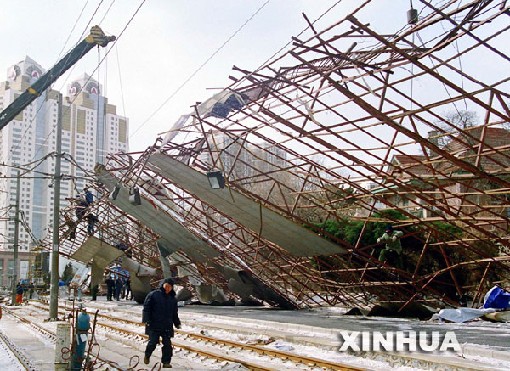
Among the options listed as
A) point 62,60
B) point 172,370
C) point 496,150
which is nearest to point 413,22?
point 496,150

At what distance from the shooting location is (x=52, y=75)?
20578 mm

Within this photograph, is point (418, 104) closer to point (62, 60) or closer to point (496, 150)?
point (496, 150)

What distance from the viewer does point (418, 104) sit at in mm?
12320

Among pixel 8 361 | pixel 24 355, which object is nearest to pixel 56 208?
pixel 24 355

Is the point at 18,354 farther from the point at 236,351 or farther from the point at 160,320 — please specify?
→ the point at 236,351

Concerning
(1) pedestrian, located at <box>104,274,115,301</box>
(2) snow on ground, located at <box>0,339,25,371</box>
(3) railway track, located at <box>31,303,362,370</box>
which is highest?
(1) pedestrian, located at <box>104,274,115,301</box>

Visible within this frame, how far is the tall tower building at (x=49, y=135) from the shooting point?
2278 cm

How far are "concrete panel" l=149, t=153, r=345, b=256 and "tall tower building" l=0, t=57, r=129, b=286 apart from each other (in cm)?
400

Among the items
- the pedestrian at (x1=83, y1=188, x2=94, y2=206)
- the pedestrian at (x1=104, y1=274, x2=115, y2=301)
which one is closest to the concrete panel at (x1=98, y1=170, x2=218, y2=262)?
the pedestrian at (x1=83, y1=188, x2=94, y2=206)

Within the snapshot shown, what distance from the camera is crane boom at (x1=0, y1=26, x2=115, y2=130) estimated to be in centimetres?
1969

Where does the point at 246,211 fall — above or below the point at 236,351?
above

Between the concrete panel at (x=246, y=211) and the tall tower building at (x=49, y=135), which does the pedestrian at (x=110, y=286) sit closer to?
the tall tower building at (x=49, y=135)

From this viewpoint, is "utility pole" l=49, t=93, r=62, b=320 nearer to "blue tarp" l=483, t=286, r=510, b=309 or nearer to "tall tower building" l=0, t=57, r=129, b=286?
"tall tower building" l=0, t=57, r=129, b=286

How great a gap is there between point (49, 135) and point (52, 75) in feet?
15.9
